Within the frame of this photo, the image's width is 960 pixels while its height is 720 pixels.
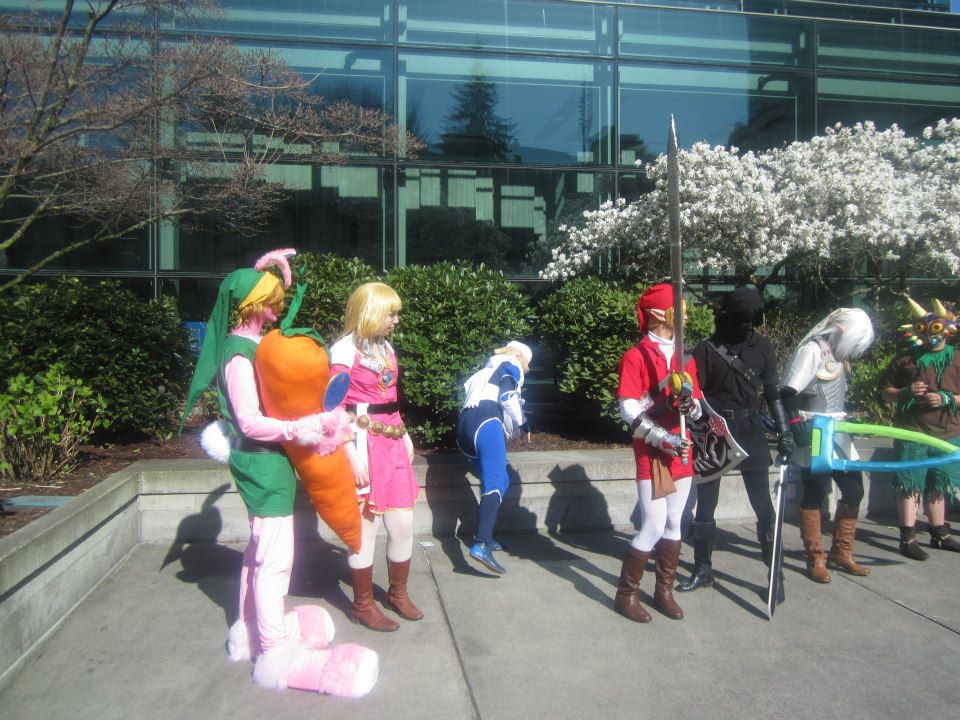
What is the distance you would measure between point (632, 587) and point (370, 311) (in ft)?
6.71

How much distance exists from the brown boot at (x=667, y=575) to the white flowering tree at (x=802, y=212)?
498 cm

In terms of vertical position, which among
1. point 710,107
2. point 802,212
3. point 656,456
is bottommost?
point 656,456

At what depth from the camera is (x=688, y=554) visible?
539cm

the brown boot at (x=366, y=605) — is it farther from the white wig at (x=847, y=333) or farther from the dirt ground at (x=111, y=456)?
the white wig at (x=847, y=333)

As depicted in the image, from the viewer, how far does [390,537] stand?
13.3 feet

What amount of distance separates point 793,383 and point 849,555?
4.13 feet

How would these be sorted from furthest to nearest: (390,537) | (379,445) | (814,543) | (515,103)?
(515,103), (814,543), (390,537), (379,445)

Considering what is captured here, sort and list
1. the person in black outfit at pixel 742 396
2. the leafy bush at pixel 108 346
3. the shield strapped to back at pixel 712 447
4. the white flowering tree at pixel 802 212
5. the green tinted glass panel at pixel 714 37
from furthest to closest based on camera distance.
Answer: the green tinted glass panel at pixel 714 37 → the white flowering tree at pixel 802 212 → the leafy bush at pixel 108 346 → the person in black outfit at pixel 742 396 → the shield strapped to back at pixel 712 447

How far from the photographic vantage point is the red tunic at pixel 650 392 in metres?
4.12

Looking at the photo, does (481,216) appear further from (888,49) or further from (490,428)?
(888,49)

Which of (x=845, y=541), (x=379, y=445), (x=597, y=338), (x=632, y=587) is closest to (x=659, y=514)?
(x=632, y=587)

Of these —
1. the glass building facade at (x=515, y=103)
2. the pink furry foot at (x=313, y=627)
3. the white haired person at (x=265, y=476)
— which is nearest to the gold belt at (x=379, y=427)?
the white haired person at (x=265, y=476)

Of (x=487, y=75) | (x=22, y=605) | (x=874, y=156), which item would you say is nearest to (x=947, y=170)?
(x=874, y=156)

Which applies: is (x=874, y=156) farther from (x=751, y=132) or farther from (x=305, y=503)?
(x=305, y=503)
